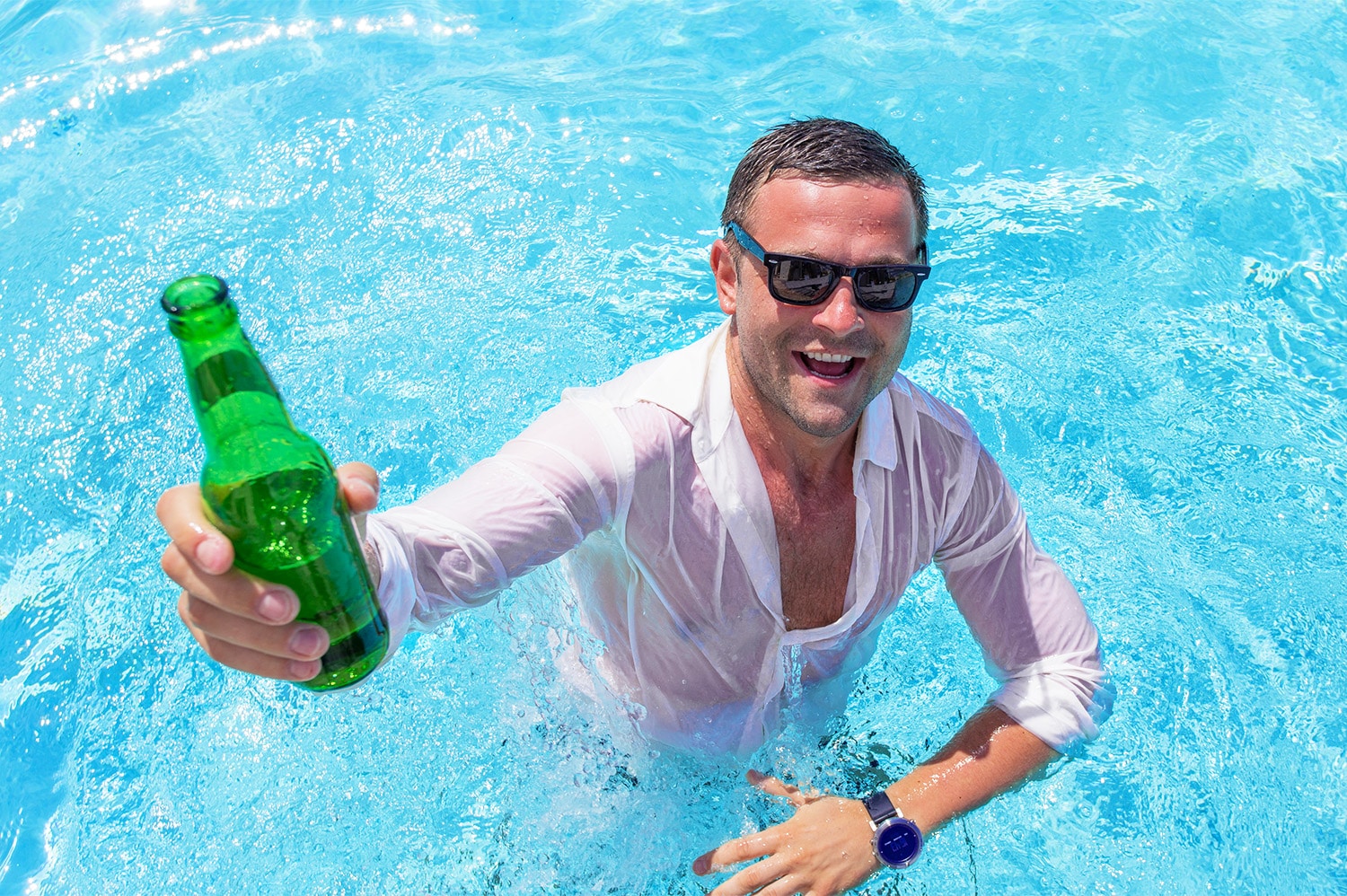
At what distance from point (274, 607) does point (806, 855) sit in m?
1.34

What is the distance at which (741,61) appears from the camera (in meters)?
5.76

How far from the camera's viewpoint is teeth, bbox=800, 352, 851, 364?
A: 2.25m

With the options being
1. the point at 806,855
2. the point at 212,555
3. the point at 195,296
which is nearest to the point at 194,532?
the point at 212,555

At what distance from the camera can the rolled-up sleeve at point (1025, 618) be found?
2521 mm

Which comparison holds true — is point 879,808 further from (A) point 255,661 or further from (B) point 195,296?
(B) point 195,296

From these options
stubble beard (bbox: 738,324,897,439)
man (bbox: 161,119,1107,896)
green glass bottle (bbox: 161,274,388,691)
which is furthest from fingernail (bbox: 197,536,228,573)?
stubble beard (bbox: 738,324,897,439)

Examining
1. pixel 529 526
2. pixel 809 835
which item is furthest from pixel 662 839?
pixel 529 526

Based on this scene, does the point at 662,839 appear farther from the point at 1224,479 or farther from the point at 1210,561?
the point at 1224,479

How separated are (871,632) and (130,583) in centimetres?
244

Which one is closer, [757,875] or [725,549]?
[757,875]

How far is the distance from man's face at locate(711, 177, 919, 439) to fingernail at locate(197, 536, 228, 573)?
1266 mm

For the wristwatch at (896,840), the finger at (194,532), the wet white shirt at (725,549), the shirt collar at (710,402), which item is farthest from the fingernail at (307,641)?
the wristwatch at (896,840)

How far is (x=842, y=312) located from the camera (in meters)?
2.23

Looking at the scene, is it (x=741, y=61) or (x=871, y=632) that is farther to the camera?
(x=741, y=61)
